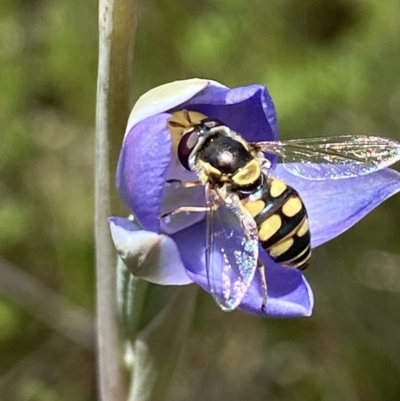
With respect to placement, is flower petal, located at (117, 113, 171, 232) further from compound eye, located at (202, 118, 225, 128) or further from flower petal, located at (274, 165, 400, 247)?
flower petal, located at (274, 165, 400, 247)

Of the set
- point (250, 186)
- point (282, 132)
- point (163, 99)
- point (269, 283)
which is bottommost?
point (282, 132)

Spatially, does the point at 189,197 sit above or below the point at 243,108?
below

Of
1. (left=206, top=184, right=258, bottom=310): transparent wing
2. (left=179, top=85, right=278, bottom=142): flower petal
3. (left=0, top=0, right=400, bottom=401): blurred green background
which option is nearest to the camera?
(left=206, top=184, right=258, bottom=310): transparent wing

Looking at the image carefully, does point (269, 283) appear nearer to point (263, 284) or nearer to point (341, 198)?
point (263, 284)

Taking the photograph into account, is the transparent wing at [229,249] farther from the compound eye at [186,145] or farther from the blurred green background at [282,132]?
the blurred green background at [282,132]

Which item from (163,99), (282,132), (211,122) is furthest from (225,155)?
(282,132)

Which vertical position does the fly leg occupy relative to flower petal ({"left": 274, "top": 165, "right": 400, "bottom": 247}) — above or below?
below

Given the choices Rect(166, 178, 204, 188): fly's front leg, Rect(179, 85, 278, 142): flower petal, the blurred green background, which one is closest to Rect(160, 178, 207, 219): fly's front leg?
Rect(166, 178, 204, 188): fly's front leg

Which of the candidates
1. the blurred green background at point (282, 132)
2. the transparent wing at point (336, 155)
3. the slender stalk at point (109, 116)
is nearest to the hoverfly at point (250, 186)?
the transparent wing at point (336, 155)
